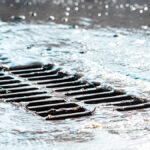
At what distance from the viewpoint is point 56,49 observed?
18.6ft

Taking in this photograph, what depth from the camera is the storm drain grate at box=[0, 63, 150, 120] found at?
11.0ft

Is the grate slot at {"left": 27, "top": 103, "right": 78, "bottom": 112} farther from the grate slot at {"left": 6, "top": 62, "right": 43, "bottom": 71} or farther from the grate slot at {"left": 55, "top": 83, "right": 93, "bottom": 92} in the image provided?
the grate slot at {"left": 6, "top": 62, "right": 43, "bottom": 71}

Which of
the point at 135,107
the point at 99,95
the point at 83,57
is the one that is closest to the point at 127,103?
the point at 135,107

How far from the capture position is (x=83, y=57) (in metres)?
5.23

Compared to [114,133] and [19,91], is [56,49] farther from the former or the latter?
[114,133]

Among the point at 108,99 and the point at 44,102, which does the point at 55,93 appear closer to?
the point at 44,102

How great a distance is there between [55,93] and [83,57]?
60.5 inches

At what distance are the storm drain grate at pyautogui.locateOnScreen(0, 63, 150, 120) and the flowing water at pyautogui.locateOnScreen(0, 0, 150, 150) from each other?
13 centimetres

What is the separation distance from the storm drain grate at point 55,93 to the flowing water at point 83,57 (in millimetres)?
135

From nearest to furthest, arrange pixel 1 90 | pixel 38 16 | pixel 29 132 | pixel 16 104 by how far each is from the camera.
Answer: pixel 29 132 → pixel 16 104 → pixel 1 90 → pixel 38 16

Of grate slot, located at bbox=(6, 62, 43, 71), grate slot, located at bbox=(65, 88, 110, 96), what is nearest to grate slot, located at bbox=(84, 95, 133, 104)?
grate slot, located at bbox=(65, 88, 110, 96)

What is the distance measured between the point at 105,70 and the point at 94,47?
1.39 meters

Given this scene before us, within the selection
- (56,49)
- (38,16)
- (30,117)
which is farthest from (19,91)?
(38,16)

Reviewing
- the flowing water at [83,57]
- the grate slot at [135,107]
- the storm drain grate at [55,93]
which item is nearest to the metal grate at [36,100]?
the storm drain grate at [55,93]
